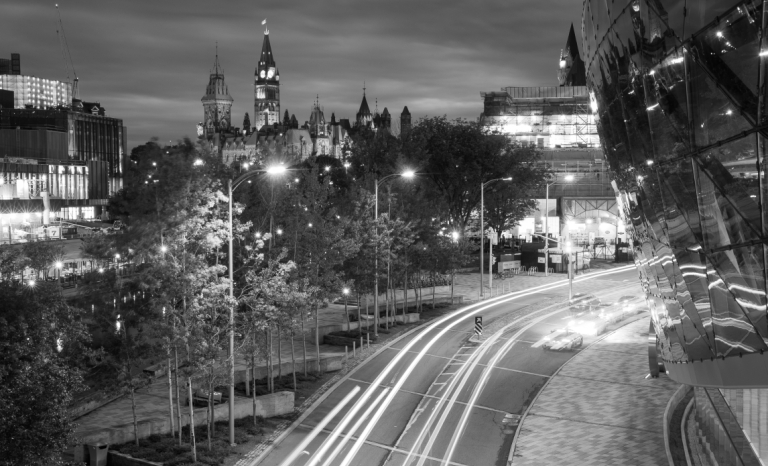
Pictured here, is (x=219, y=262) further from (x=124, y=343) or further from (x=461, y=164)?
(x=461, y=164)

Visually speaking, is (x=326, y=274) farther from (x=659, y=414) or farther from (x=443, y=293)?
(x=443, y=293)

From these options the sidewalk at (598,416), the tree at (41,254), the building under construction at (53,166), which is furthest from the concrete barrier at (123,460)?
the building under construction at (53,166)

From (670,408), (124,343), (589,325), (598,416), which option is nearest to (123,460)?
(124,343)

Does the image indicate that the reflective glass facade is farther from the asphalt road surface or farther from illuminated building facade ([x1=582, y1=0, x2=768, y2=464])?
the asphalt road surface

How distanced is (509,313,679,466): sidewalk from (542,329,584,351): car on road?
98 cm

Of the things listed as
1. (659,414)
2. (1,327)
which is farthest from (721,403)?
(1,327)

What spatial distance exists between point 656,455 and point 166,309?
14444mm

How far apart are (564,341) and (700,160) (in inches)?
1053

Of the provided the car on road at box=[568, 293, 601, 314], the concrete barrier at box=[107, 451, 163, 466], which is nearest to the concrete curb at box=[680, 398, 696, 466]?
the concrete barrier at box=[107, 451, 163, 466]

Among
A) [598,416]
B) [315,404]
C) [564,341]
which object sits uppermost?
[564,341]

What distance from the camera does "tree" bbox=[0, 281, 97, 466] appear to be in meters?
16.2

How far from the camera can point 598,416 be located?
27.0m

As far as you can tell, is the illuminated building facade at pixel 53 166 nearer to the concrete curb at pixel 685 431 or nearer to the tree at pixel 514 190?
the tree at pixel 514 190

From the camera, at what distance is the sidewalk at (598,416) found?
75.7 ft
